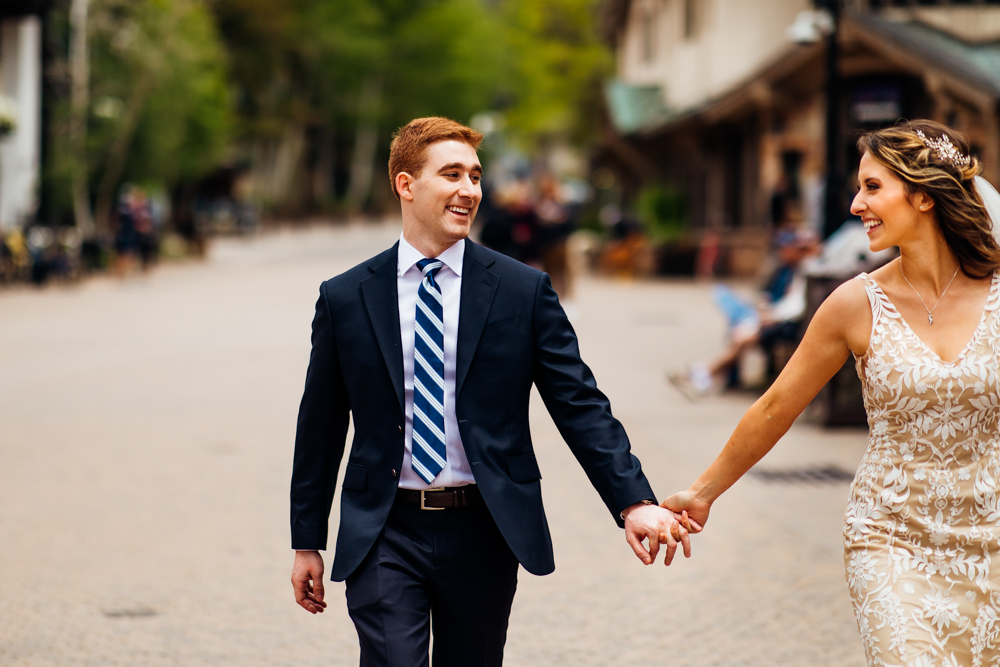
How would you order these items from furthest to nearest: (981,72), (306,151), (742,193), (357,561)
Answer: (306,151) → (742,193) → (981,72) → (357,561)

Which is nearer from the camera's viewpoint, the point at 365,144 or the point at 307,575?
the point at 307,575

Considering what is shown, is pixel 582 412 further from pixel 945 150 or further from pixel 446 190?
pixel 945 150

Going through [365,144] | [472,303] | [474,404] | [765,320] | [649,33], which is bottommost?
[365,144]

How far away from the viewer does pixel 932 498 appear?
121 inches

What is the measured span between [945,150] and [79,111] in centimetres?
3248

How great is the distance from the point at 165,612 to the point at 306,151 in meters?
68.4

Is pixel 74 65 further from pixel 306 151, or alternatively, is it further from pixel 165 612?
pixel 306 151

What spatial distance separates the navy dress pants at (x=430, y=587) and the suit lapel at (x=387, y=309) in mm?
315

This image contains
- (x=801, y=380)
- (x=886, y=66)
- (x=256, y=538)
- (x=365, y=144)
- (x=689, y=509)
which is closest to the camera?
(x=801, y=380)

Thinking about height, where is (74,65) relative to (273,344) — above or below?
above

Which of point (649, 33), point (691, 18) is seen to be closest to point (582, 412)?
point (691, 18)

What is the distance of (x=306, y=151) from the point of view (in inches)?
2859

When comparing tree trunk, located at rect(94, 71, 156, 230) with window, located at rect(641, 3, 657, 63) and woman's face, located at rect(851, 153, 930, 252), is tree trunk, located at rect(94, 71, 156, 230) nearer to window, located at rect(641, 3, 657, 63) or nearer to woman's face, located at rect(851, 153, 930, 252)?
window, located at rect(641, 3, 657, 63)

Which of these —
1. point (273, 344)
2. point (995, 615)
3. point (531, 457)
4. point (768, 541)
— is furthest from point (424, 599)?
point (273, 344)
